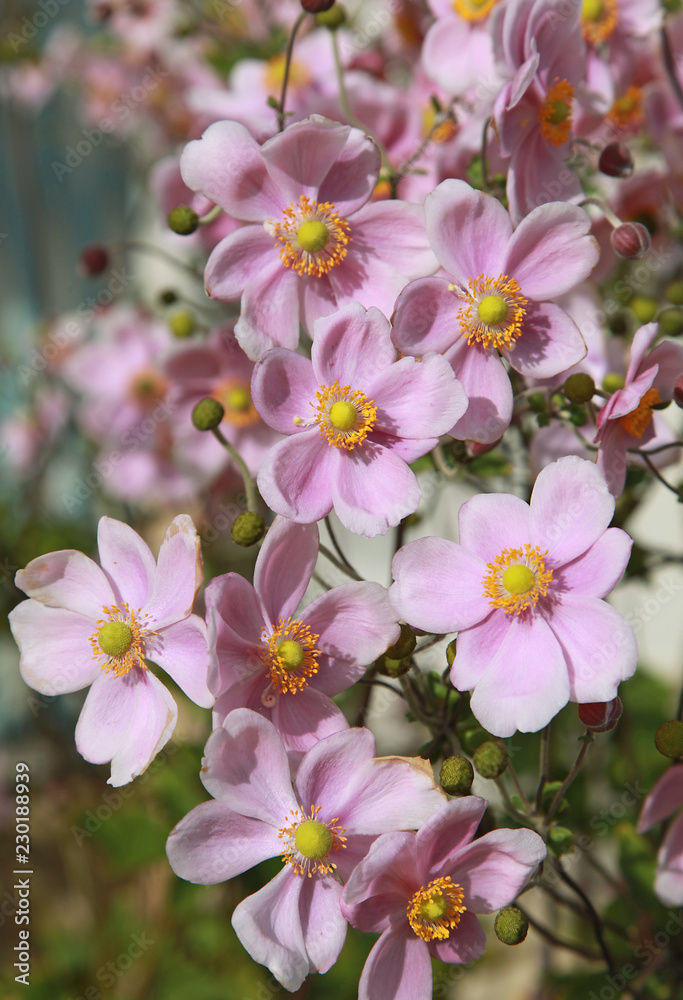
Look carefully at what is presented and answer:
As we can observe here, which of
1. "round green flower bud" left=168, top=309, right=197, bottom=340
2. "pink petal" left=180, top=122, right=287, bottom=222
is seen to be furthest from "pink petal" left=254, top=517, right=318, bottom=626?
"round green flower bud" left=168, top=309, right=197, bottom=340

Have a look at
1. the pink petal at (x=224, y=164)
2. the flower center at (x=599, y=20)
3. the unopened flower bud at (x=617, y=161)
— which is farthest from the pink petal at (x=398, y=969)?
the flower center at (x=599, y=20)

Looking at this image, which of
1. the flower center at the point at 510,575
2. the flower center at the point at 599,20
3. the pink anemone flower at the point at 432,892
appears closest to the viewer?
the pink anemone flower at the point at 432,892

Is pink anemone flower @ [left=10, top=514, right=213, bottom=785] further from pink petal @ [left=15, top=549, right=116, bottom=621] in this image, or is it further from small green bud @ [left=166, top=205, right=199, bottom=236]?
small green bud @ [left=166, top=205, right=199, bottom=236]

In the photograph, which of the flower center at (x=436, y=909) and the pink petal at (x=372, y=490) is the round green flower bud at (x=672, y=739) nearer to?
the flower center at (x=436, y=909)

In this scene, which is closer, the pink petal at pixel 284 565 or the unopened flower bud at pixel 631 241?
the pink petal at pixel 284 565

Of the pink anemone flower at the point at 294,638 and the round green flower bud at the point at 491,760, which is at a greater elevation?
the pink anemone flower at the point at 294,638

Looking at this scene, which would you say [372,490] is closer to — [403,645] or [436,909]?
[403,645]
